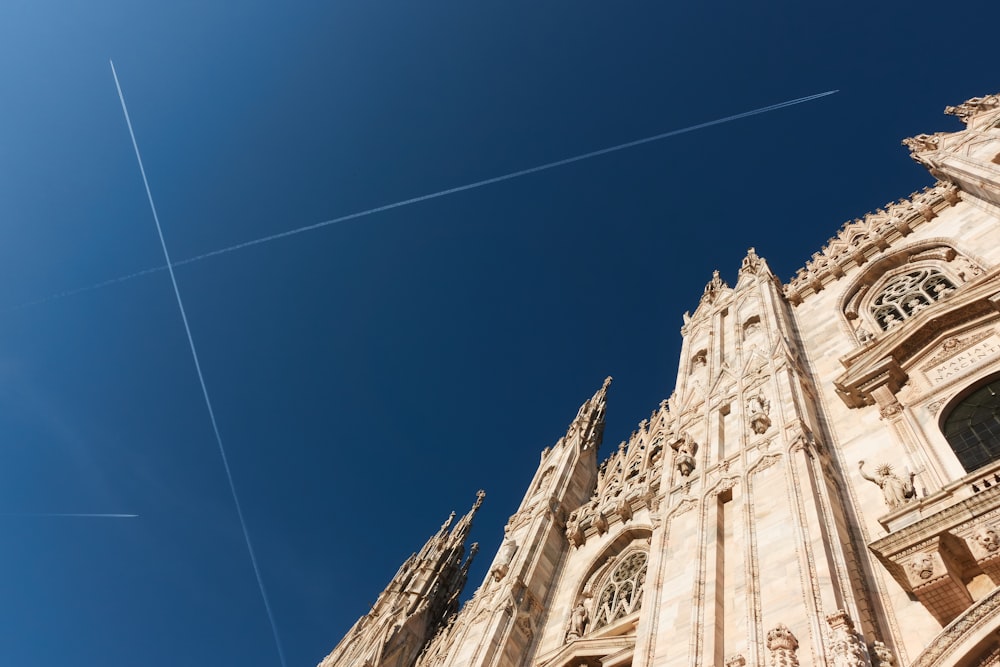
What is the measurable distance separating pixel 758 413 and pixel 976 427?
11.0 feet

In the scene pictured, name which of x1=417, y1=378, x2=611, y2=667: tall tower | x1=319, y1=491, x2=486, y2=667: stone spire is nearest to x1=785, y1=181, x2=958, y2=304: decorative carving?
x1=417, y1=378, x2=611, y2=667: tall tower

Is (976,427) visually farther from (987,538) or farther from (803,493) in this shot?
(987,538)

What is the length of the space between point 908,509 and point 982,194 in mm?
11607

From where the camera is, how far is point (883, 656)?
7.40 metres

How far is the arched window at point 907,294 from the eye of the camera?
54.5 feet

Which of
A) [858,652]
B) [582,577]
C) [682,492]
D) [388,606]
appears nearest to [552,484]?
[582,577]

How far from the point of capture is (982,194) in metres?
16.9

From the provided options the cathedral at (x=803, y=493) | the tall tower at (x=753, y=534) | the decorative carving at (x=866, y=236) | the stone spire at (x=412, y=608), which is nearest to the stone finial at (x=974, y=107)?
the cathedral at (x=803, y=493)

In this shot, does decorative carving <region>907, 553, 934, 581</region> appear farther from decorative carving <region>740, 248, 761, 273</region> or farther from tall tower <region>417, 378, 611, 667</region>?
decorative carving <region>740, 248, 761, 273</region>

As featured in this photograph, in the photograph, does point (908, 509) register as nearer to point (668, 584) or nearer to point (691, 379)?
point (668, 584)

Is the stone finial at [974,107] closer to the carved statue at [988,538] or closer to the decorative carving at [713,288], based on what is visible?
the decorative carving at [713,288]

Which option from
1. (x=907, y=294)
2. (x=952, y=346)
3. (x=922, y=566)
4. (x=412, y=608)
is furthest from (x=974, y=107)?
(x=412, y=608)

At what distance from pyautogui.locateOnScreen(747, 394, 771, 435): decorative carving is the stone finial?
552 inches

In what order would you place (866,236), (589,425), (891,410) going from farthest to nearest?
(589,425) → (866,236) → (891,410)
